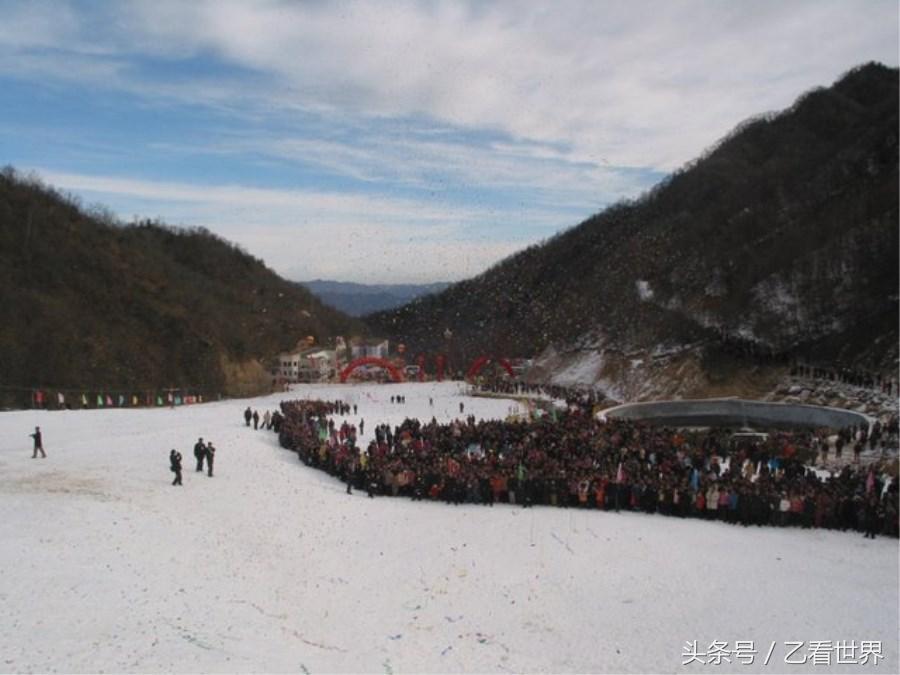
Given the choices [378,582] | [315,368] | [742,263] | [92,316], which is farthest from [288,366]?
[378,582]

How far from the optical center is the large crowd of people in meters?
16.8

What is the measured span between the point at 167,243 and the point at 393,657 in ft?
444

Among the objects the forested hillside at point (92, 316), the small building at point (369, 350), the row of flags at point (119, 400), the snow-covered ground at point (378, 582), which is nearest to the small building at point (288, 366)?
the forested hillside at point (92, 316)

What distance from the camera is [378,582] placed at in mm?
13828

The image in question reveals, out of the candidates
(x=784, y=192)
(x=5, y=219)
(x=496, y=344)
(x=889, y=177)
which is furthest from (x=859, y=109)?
(x=5, y=219)

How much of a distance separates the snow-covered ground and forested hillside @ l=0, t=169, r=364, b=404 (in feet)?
108

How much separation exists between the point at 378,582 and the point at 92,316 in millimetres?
52418

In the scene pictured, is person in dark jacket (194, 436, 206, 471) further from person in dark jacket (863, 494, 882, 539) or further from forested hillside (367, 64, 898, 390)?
forested hillside (367, 64, 898, 390)

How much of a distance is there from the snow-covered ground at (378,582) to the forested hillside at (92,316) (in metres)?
33.0

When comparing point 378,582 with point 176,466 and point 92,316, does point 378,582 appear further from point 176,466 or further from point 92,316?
point 92,316

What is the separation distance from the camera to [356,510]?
18.3 metres

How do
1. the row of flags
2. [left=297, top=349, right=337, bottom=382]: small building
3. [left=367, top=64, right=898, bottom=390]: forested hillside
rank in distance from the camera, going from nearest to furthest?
the row of flags
[left=367, top=64, right=898, bottom=390]: forested hillside
[left=297, top=349, right=337, bottom=382]: small building

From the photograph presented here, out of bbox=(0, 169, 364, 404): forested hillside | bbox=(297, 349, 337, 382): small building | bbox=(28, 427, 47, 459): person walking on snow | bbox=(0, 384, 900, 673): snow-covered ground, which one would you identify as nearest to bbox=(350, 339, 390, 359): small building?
bbox=(297, 349, 337, 382): small building

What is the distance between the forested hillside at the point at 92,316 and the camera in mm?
50062
